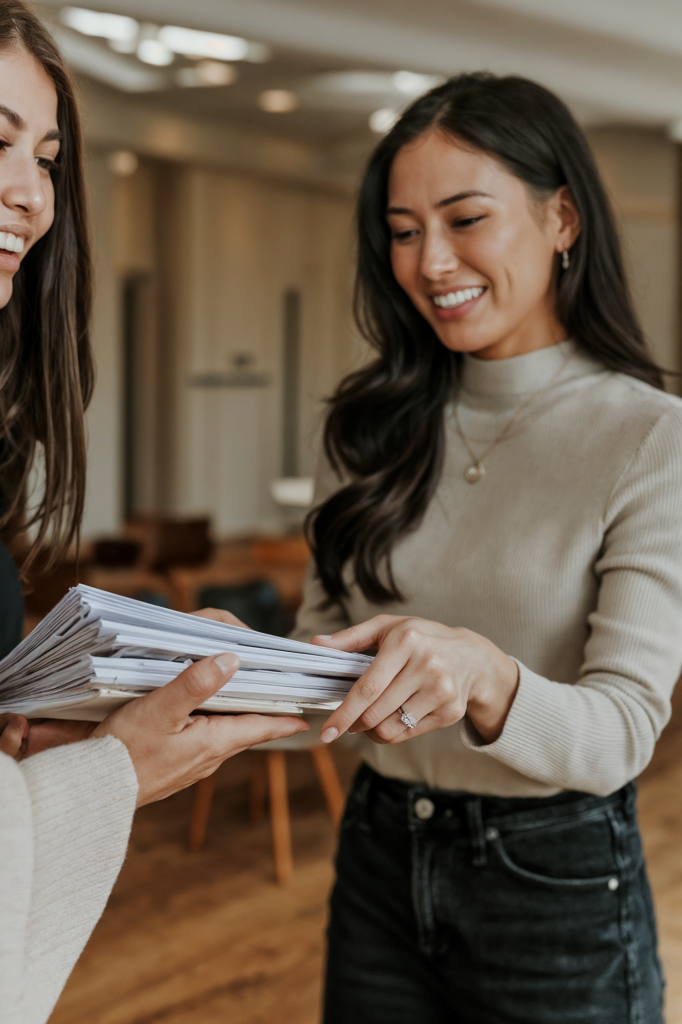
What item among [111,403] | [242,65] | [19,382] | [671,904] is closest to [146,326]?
[111,403]

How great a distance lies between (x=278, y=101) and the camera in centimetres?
897

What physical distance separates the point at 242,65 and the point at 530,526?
7.41 m

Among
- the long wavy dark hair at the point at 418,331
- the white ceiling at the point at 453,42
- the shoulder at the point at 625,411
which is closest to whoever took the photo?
the shoulder at the point at 625,411

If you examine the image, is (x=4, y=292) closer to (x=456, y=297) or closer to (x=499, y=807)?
(x=456, y=297)

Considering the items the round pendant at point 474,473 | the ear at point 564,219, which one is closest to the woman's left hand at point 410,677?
the round pendant at point 474,473

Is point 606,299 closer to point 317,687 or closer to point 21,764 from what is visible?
point 317,687

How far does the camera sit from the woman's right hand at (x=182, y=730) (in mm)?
807

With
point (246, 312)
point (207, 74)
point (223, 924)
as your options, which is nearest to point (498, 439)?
point (223, 924)

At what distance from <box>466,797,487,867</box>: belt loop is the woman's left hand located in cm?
30

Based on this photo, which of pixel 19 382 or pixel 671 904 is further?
pixel 671 904

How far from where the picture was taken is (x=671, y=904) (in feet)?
11.4

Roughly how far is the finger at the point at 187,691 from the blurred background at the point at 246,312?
0.52 m

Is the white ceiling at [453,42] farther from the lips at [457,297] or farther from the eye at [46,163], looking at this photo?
the eye at [46,163]

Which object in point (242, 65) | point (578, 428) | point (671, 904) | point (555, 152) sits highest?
point (242, 65)
